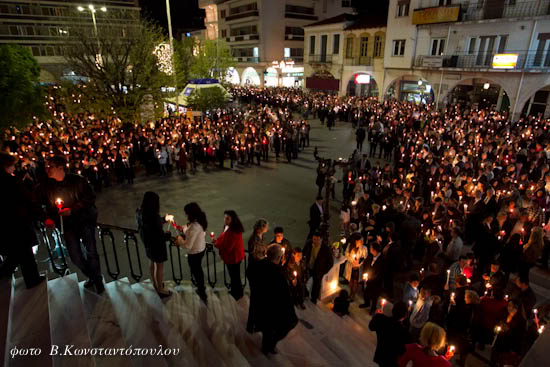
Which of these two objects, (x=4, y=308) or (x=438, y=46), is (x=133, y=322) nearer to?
(x=4, y=308)

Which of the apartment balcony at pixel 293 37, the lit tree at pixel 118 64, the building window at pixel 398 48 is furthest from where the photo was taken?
the apartment balcony at pixel 293 37

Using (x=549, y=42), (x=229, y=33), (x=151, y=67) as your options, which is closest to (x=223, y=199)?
(x=151, y=67)

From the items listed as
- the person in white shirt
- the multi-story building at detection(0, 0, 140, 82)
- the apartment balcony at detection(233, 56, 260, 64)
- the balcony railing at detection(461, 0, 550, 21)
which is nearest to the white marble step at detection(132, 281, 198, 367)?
the person in white shirt

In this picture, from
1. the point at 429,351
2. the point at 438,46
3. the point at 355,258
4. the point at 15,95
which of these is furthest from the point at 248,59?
the point at 429,351

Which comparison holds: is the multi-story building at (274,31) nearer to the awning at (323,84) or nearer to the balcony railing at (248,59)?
the balcony railing at (248,59)

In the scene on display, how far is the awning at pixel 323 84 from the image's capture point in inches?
1388

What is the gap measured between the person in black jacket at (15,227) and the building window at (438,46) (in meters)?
28.5

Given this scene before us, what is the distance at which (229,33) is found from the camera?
2026 inches

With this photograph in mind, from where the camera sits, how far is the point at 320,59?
119ft

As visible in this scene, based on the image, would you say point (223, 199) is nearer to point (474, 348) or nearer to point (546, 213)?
point (474, 348)

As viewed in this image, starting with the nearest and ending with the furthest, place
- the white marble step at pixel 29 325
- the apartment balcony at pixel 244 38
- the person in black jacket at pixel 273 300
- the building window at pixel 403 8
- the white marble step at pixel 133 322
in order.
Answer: the white marble step at pixel 29 325 < the white marble step at pixel 133 322 < the person in black jacket at pixel 273 300 < the building window at pixel 403 8 < the apartment balcony at pixel 244 38

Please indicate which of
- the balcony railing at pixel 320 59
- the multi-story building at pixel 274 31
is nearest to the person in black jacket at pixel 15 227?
the balcony railing at pixel 320 59

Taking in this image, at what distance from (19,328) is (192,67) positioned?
3142 centimetres

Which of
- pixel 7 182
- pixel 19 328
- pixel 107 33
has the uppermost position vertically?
pixel 107 33
